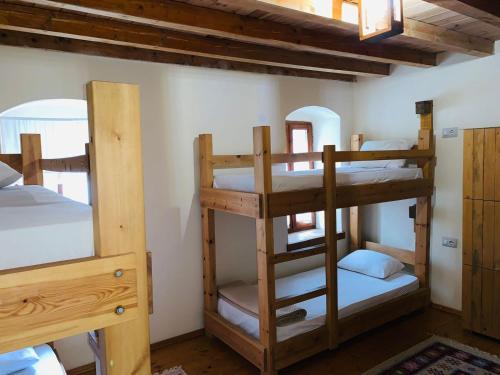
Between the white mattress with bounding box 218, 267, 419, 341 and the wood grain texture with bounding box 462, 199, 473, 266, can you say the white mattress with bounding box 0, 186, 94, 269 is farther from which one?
the wood grain texture with bounding box 462, 199, 473, 266

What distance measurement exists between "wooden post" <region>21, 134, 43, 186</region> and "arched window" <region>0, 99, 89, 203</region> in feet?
5.67

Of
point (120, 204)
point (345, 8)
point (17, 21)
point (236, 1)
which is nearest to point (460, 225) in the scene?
point (345, 8)

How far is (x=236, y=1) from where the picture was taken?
1.90m

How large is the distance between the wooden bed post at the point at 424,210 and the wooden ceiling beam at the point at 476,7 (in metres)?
1.34

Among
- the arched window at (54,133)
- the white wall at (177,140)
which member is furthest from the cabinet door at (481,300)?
the arched window at (54,133)

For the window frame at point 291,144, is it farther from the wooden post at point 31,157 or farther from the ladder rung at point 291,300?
the wooden post at point 31,157

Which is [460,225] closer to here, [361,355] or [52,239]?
[361,355]

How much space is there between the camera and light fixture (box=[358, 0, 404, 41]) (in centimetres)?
151

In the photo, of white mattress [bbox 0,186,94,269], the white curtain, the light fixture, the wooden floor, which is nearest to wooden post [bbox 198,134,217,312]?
the wooden floor

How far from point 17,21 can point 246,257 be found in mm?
2519

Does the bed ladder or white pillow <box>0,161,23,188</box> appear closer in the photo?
white pillow <box>0,161,23,188</box>

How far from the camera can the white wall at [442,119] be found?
3213 millimetres

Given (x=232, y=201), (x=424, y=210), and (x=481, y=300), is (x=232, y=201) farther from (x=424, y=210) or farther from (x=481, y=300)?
(x=481, y=300)

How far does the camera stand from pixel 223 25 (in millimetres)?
2223
